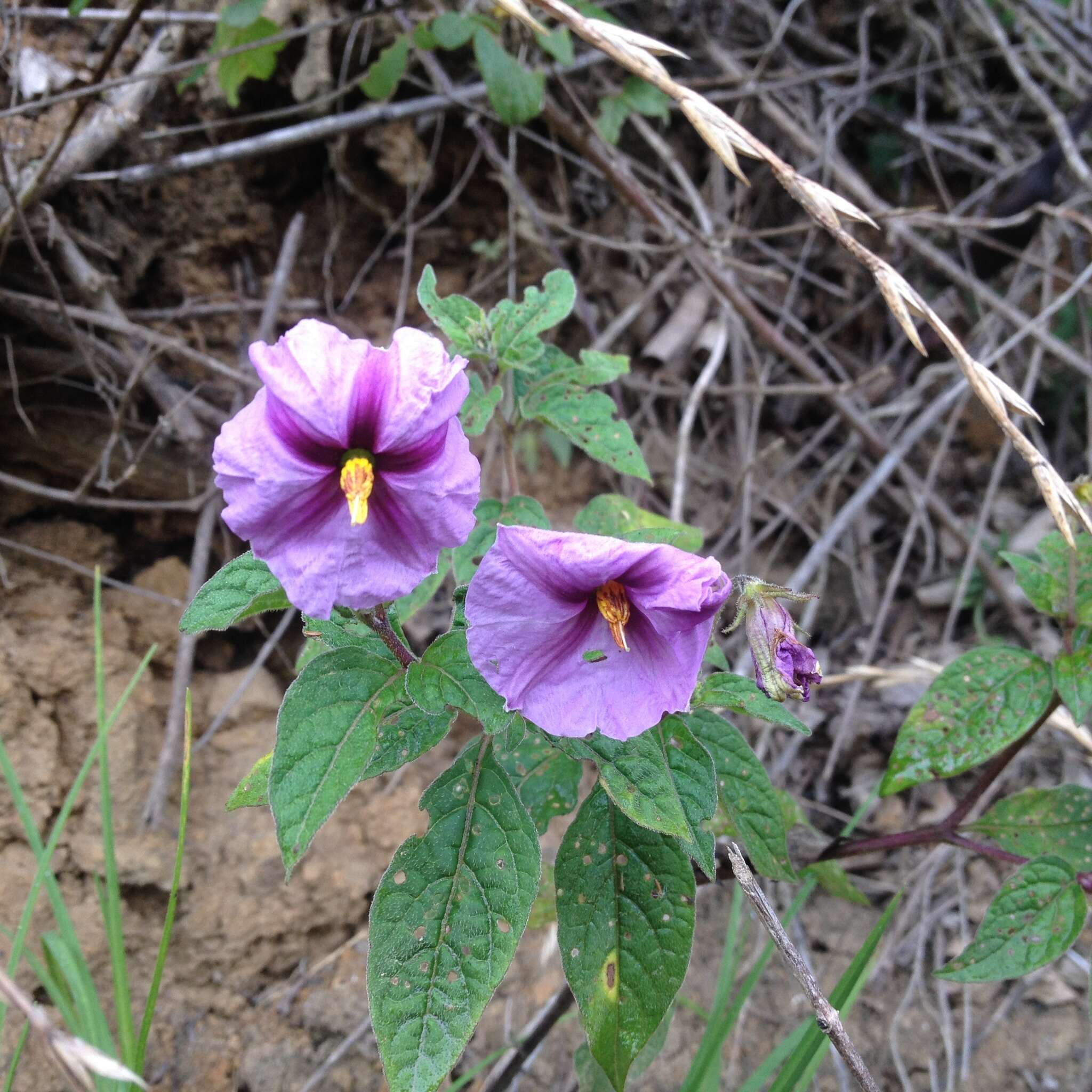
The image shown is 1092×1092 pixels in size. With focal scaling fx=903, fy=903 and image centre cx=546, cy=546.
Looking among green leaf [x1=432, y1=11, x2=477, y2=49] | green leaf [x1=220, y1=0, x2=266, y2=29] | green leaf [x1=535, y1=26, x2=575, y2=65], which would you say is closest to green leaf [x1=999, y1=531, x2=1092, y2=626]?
green leaf [x1=535, y1=26, x2=575, y2=65]

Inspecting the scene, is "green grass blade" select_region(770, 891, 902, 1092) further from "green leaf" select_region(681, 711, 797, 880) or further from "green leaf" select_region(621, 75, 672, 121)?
"green leaf" select_region(621, 75, 672, 121)

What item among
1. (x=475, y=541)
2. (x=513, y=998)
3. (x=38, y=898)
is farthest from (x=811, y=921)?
(x=38, y=898)

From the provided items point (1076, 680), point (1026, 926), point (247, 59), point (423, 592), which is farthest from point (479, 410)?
point (247, 59)

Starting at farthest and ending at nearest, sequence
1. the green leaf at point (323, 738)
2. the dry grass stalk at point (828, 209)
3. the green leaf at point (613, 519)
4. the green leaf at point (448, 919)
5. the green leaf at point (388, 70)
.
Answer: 1. the green leaf at point (388, 70)
2. the green leaf at point (613, 519)
3. the dry grass stalk at point (828, 209)
4. the green leaf at point (448, 919)
5. the green leaf at point (323, 738)

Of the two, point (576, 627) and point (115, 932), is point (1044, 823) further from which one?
point (115, 932)

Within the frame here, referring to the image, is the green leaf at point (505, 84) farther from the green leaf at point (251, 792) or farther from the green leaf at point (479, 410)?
the green leaf at point (251, 792)

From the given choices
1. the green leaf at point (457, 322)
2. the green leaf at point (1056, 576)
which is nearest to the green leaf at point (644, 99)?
the green leaf at point (457, 322)

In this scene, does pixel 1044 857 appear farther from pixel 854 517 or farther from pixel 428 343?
pixel 854 517
